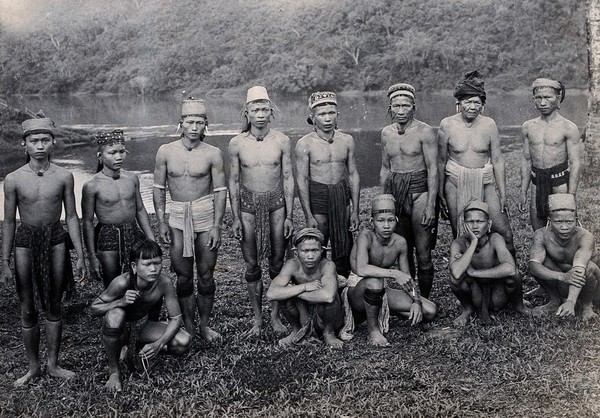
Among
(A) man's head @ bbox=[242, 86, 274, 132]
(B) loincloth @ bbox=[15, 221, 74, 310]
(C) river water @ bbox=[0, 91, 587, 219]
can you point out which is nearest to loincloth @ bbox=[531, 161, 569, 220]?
(A) man's head @ bbox=[242, 86, 274, 132]

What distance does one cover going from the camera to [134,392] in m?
3.87

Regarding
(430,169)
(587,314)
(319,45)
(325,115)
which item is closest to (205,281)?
(325,115)

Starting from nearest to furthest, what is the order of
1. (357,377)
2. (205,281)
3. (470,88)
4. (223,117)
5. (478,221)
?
(357,377) < (478,221) < (205,281) < (470,88) < (223,117)

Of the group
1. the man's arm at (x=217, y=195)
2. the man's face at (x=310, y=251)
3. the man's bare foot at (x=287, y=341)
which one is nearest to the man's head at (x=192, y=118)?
the man's arm at (x=217, y=195)

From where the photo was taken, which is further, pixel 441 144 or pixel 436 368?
pixel 441 144

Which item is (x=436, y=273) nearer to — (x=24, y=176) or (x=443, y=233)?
(x=443, y=233)

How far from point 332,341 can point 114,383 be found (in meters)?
1.50

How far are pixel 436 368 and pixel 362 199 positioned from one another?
6.48 metres

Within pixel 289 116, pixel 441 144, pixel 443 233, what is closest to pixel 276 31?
pixel 289 116

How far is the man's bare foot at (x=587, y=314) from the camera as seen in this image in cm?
457

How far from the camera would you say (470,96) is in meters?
4.94

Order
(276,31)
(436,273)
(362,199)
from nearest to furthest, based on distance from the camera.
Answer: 1. (436,273)
2. (362,199)
3. (276,31)

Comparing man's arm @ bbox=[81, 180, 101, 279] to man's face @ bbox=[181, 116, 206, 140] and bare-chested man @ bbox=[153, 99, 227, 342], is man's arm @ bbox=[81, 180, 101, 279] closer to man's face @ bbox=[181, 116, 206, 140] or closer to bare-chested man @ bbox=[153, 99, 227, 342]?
bare-chested man @ bbox=[153, 99, 227, 342]

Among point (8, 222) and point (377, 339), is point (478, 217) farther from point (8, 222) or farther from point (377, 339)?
point (8, 222)
